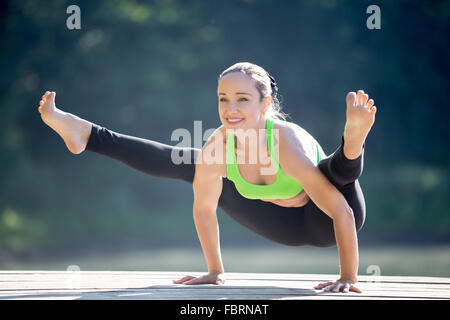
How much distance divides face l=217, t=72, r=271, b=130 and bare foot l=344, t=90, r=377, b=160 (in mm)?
382

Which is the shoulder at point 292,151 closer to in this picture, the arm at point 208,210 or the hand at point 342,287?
the arm at point 208,210

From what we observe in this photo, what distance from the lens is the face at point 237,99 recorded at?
7.12 feet

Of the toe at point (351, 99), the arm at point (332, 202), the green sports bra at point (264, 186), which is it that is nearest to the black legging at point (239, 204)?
the green sports bra at point (264, 186)

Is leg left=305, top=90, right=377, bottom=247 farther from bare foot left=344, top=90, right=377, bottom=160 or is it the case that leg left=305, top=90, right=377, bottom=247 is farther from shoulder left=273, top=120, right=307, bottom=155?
shoulder left=273, top=120, right=307, bottom=155

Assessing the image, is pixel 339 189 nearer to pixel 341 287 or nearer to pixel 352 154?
pixel 352 154

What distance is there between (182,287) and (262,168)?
0.53 metres

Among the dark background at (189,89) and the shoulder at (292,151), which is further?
the dark background at (189,89)

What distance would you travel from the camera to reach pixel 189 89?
9859 millimetres

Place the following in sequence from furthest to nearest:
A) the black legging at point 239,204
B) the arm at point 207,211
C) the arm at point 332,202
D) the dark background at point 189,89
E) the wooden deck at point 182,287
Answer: the dark background at point 189,89, the black legging at point 239,204, the arm at point 207,211, the arm at point 332,202, the wooden deck at point 182,287

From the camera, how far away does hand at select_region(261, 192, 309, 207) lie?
242 cm

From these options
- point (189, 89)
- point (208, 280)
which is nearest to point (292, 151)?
point (208, 280)

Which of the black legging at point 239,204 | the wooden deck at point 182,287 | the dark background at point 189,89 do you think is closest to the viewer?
the wooden deck at point 182,287

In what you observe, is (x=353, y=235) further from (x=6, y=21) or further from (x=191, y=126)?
(x=6, y=21)

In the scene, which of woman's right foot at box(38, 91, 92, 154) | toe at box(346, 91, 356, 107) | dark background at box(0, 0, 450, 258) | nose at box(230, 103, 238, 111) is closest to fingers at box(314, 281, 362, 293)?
toe at box(346, 91, 356, 107)
